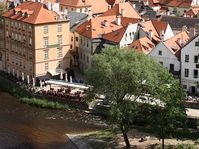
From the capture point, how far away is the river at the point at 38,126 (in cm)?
7525

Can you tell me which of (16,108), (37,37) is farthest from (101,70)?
(37,37)

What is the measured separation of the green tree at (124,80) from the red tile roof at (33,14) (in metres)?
33.1

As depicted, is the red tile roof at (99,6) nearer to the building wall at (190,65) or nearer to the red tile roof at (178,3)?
the red tile roof at (178,3)

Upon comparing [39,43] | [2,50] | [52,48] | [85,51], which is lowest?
[2,50]

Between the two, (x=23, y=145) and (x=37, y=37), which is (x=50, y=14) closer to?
(x=37, y=37)

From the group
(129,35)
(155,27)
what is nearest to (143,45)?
(129,35)

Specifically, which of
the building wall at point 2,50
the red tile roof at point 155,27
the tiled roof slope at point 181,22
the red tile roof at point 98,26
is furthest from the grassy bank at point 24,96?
the tiled roof slope at point 181,22

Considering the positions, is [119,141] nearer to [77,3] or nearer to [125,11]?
[125,11]

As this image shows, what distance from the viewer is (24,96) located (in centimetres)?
9638

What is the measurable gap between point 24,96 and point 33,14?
15.0 m

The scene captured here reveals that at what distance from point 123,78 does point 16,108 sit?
28.6 metres

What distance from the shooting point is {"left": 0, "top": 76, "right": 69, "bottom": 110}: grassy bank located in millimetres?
90938

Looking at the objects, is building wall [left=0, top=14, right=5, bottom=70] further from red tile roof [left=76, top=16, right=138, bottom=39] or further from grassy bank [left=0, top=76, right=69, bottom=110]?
red tile roof [left=76, top=16, right=138, bottom=39]

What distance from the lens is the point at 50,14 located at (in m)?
101
